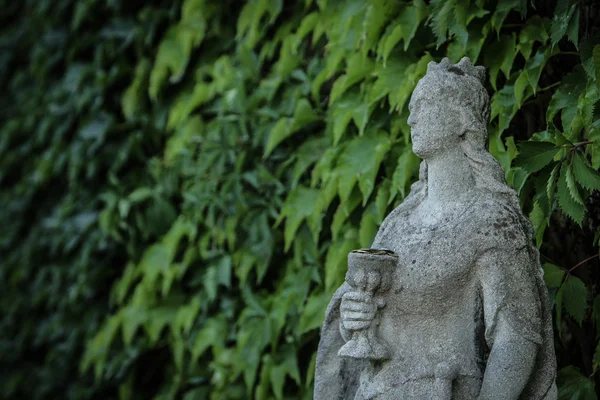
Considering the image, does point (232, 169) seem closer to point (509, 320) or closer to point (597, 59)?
point (597, 59)

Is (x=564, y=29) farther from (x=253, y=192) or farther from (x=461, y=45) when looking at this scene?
(x=253, y=192)

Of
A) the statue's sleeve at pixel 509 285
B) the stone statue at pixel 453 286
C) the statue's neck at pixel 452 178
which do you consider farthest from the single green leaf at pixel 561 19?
the statue's sleeve at pixel 509 285

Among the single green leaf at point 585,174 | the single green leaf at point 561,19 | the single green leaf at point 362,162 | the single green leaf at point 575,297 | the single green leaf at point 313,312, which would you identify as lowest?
the single green leaf at point 313,312

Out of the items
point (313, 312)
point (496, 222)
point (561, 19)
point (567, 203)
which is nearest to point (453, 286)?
point (496, 222)

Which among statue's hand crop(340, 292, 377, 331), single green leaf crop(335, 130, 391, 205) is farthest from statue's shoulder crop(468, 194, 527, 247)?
single green leaf crop(335, 130, 391, 205)

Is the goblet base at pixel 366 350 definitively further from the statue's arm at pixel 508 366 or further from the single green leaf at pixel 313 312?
the single green leaf at pixel 313 312

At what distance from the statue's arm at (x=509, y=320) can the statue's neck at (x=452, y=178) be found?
6.7 inches

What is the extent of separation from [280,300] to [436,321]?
5.70 feet

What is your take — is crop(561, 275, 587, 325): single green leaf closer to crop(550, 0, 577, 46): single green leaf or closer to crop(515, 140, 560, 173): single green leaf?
crop(515, 140, 560, 173): single green leaf

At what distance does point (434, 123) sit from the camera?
217 cm

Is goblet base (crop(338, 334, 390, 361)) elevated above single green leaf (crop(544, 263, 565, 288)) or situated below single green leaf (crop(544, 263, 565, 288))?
above

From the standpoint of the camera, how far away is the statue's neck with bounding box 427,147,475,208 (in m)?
2.16

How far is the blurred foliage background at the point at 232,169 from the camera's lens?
2.85m

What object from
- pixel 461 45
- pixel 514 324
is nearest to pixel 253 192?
pixel 461 45
